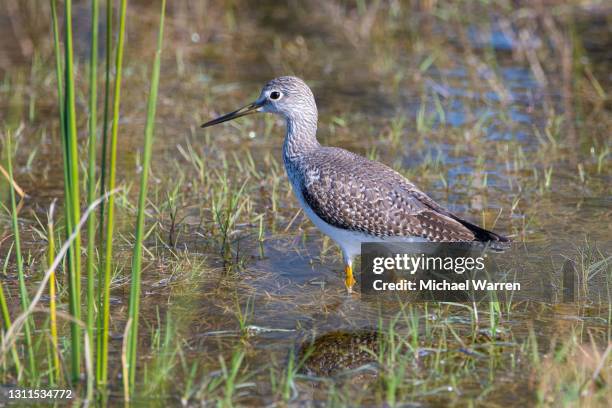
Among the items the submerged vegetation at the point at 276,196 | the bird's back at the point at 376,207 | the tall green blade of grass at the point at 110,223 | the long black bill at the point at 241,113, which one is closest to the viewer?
the tall green blade of grass at the point at 110,223

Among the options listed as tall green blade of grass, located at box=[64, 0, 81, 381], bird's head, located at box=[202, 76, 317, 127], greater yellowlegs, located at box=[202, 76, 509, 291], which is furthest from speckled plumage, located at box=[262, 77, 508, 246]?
tall green blade of grass, located at box=[64, 0, 81, 381]

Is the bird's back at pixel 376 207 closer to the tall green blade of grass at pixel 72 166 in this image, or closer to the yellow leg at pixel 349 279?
the yellow leg at pixel 349 279

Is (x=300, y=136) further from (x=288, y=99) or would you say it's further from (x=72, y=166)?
(x=72, y=166)

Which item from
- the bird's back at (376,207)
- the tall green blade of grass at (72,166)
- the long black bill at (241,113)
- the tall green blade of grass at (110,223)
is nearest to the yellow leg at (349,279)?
the bird's back at (376,207)

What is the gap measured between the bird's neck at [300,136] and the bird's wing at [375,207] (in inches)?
19.1

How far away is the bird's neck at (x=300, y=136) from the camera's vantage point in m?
→ 7.27

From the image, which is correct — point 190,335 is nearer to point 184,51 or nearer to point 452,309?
point 452,309

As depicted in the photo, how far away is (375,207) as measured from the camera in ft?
21.8

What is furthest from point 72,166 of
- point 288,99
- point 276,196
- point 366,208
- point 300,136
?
point 276,196

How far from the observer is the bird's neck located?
23.8 ft

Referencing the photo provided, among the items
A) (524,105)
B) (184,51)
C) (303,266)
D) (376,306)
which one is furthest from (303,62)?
(376,306)

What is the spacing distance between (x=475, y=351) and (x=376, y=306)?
3.35 feet

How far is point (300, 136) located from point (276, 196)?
32.6 inches

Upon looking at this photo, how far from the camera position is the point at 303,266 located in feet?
23.1
